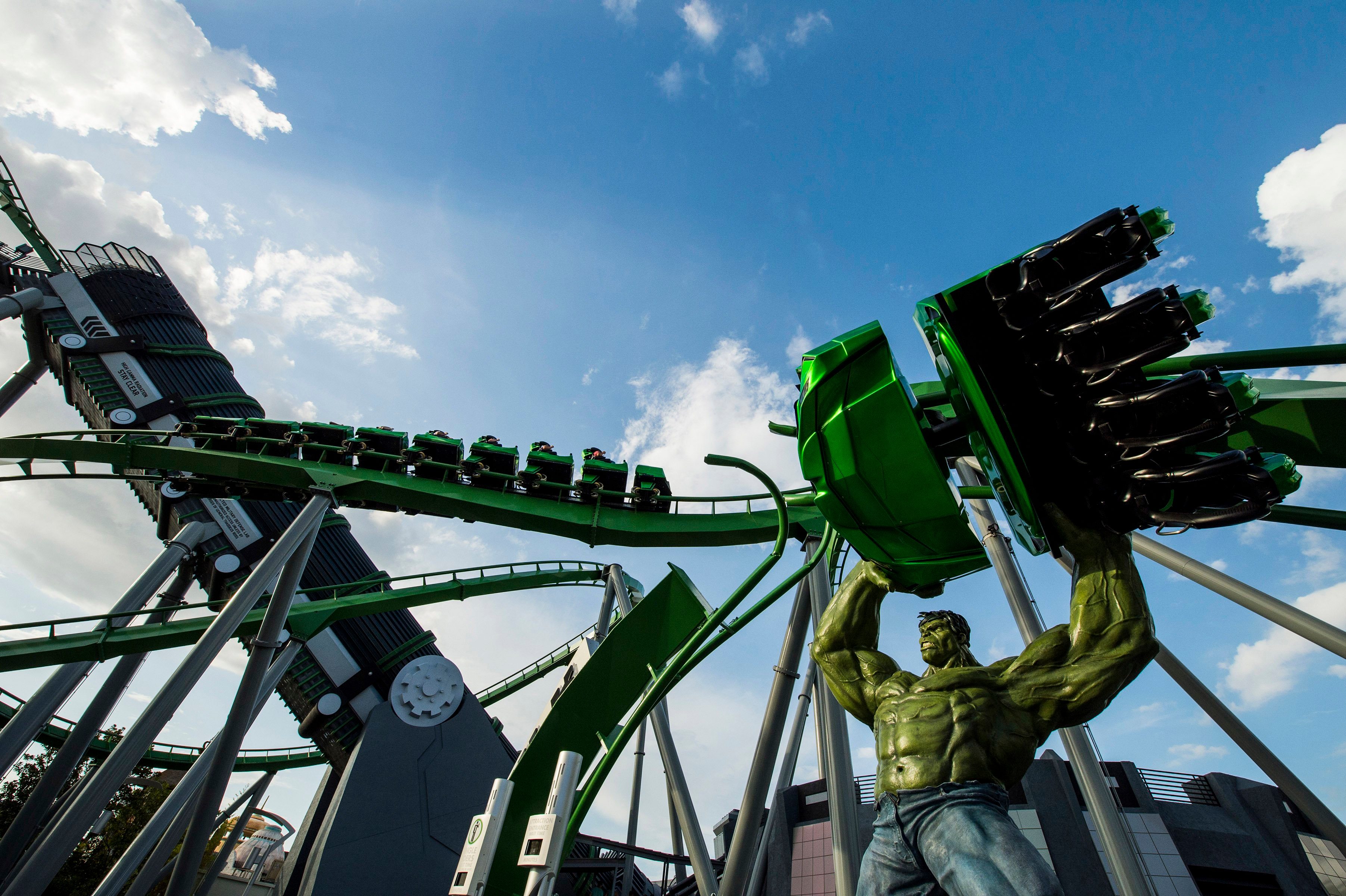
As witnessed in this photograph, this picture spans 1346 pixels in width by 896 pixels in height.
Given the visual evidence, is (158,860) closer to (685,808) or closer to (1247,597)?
(685,808)

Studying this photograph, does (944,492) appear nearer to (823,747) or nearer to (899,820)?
(899,820)

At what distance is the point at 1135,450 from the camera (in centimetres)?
328

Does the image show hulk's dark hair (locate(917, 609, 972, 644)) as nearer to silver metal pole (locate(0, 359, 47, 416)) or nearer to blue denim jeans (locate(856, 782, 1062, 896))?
blue denim jeans (locate(856, 782, 1062, 896))

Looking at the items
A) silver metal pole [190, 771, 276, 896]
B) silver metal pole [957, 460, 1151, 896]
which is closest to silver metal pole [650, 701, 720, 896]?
silver metal pole [957, 460, 1151, 896]

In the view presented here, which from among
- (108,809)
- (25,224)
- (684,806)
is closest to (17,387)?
(25,224)

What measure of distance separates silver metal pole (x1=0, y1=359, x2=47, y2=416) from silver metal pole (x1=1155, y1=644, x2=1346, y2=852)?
20003mm

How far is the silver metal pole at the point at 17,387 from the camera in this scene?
47.1ft

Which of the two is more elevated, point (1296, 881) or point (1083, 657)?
point (1296, 881)

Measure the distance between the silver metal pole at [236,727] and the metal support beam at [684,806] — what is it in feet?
16.7

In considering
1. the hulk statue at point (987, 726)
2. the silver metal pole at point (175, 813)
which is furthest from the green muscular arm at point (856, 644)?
the silver metal pole at point (175, 813)

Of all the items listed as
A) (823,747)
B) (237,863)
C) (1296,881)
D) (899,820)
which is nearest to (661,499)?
(823,747)

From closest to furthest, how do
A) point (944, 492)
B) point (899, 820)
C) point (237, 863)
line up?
point (899, 820)
point (944, 492)
point (237, 863)

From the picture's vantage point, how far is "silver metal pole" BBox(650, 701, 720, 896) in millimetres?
8469

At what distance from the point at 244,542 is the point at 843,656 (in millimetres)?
16211
